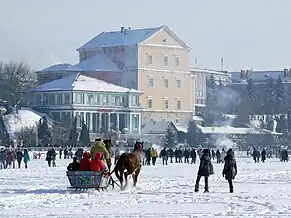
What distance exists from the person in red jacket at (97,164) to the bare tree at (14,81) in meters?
81.9

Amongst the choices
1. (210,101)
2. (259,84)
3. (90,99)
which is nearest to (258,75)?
(259,84)

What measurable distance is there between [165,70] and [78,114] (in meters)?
18.4

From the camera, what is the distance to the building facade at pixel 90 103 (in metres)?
105

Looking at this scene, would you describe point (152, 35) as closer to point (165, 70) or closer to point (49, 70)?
point (165, 70)

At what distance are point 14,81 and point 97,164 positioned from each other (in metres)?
86.8

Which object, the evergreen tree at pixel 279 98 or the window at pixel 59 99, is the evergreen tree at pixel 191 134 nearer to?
the window at pixel 59 99

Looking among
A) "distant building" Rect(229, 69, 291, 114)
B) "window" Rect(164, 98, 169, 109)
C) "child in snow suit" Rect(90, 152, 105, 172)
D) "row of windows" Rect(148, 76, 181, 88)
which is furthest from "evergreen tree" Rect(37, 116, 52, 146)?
"distant building" Rect(229, 69, 291, 114)

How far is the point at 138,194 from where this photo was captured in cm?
2178

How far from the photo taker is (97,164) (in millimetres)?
22391

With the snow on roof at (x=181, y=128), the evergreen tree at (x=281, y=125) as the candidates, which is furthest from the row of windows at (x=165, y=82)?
the evergreen tree at (x=281, y=125)

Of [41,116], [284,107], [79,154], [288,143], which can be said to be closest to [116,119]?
[41,116]

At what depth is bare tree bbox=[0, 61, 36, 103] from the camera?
105m

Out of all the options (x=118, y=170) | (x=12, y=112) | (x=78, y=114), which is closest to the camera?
(x=118, y=170)

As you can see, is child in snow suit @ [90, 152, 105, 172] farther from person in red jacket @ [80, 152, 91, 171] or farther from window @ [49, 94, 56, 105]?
window @ [49, 94, 56, 105]
